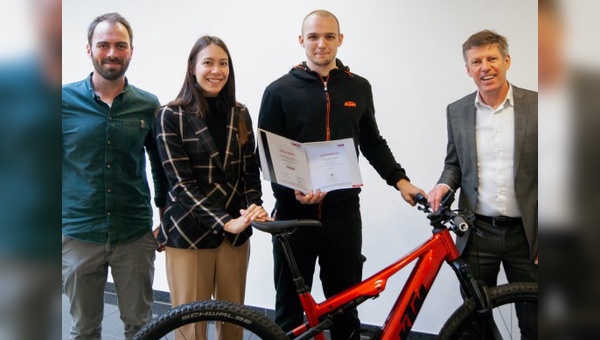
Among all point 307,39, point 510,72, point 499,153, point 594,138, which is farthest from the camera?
point 510,72

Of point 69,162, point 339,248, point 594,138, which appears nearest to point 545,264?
point 594,138

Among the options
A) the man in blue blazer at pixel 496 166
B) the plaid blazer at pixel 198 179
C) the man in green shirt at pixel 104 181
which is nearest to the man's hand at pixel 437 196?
the man in blue blazer at pixel 496 166

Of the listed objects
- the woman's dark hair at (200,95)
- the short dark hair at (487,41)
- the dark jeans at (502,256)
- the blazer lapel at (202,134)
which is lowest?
the dark jeans at (502,256)

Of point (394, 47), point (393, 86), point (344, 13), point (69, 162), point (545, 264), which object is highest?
point (344, 13)

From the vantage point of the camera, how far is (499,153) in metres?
1.60

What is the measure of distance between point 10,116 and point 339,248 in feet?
4.73

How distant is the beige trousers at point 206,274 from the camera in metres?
1.65

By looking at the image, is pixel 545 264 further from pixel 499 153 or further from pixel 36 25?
pixel 499 153

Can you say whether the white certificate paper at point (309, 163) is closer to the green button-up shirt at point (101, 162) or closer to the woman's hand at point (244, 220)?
the woman's hand at point (244, 220)

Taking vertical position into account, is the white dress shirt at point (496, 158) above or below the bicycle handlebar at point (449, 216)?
above

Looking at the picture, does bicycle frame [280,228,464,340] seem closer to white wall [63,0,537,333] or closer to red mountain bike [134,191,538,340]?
red mountain bike [134,191,538,340]

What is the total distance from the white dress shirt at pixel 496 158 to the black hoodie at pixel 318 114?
0.35 meters

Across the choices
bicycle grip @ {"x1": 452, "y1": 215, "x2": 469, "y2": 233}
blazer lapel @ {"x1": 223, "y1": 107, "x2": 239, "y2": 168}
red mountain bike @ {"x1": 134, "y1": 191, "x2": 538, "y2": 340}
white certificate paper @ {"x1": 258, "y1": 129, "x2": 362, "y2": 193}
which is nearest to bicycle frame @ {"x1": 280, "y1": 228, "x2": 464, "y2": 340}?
red mountain bike @ {"x1": 134, "y1": 191, "x2": 538, "y2": 340}

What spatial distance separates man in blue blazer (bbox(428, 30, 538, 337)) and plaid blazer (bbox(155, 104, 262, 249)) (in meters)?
0.75
